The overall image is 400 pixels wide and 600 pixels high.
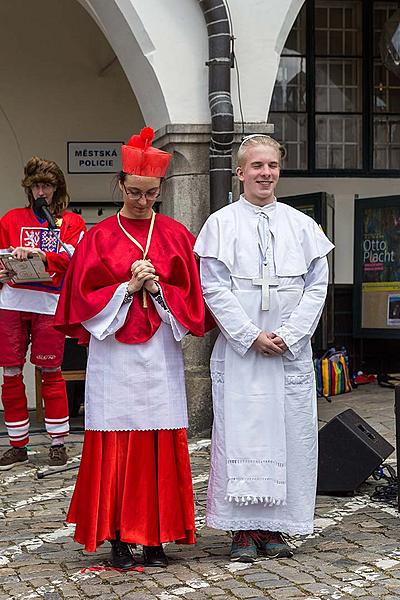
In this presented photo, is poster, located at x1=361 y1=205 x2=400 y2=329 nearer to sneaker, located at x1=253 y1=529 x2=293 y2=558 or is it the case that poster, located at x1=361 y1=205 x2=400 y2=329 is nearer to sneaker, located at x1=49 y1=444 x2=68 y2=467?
sneaker, located at x1=49 y1=444 x2=68 y2=467

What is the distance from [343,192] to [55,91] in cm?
306

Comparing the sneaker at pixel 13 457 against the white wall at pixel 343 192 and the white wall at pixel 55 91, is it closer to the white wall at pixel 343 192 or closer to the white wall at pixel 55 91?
the white wall at pixel 55 91

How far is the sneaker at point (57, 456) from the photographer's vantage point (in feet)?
26.5

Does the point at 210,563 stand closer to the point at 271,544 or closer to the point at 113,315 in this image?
the point at 271,544

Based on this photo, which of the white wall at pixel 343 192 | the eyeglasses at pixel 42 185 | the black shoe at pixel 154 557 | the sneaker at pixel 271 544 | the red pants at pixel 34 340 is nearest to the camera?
the black shoe at pixel 154 557

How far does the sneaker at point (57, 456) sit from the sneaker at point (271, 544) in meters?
2.73

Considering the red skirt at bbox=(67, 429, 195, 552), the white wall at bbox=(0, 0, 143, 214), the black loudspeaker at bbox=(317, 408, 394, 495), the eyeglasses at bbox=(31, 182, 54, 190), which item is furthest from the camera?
the white wall at bbox=(0, 0, 143, 214)

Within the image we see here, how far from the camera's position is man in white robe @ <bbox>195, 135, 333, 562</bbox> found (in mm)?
5500

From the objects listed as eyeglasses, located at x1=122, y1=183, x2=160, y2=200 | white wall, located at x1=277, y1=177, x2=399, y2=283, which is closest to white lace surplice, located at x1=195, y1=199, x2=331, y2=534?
eyeglasses, located at x1=122, y1=183, x2=160, y2=200

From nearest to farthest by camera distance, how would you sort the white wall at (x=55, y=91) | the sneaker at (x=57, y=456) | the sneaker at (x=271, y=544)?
the sneaker at (x=271, y=544), the sneaker at (x=57, y=456), the white wall at (x=55, y=91)

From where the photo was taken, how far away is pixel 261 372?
18.1 feet

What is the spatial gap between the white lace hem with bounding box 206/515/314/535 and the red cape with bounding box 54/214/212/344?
87cm

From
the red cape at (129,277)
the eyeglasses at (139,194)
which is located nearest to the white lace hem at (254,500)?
the red cape at (129,277)

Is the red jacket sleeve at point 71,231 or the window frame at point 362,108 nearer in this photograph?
the red jacket sleeve at point 71,231
